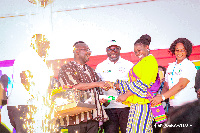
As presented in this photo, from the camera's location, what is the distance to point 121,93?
311 centimetres

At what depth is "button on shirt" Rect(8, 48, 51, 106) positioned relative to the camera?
311 cm

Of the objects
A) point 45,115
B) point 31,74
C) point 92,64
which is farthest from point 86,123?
point 92,64

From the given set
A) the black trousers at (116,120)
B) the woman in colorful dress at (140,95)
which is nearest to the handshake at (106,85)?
the woman in colorful dress at (140,95)

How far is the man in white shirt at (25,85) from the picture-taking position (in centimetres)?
310

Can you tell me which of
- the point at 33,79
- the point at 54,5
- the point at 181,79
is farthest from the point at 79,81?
the point at 54,5

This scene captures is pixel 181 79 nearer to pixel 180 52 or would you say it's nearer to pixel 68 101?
pixel 180 52

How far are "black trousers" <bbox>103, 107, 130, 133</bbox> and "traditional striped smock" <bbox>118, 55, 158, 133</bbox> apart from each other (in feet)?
1.97

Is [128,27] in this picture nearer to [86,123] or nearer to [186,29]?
[186,29]

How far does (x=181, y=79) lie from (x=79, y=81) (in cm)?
119

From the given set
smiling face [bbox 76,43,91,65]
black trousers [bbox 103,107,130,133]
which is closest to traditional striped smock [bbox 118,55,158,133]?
black trousers [bbox 103,107,130,133]

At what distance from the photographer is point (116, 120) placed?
11.5 ft

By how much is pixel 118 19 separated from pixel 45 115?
2.89 metres

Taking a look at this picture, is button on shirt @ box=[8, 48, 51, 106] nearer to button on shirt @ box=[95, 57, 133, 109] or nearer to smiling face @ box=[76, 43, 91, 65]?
smiling face @ box=[76, 43, 91, 65]

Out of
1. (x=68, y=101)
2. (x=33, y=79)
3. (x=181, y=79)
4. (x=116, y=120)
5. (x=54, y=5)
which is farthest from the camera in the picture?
(x=54, y=5)
